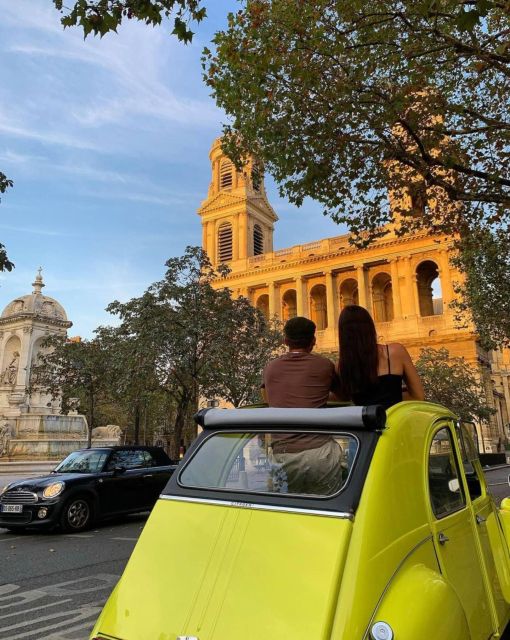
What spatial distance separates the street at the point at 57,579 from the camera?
439 centimetres

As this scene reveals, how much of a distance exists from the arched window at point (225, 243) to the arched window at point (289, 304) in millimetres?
7669

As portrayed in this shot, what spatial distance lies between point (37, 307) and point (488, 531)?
3059 centimetres

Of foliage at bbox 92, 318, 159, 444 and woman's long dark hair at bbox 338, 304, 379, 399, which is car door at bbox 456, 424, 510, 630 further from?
foliage at bbox 92, 318, 159, 444

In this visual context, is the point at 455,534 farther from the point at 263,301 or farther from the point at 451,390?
the point at 263,301

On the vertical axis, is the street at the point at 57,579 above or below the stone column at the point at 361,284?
below

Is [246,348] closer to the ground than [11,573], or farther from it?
farther from it

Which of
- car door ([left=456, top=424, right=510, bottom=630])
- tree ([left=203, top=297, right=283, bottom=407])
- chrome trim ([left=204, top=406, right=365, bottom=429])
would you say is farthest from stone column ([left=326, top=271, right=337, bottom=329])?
chrome trim ([left=204, top=406, right=365, bottom=429])

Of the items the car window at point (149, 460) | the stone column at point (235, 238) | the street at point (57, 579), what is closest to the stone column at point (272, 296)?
the stone column at point (235, 238)

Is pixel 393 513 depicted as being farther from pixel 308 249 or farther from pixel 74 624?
pixel 308 249

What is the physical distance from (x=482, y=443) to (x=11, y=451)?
30.2 meters

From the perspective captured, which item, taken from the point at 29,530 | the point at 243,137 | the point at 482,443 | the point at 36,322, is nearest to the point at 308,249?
the point at 482,443

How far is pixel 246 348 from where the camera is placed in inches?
744

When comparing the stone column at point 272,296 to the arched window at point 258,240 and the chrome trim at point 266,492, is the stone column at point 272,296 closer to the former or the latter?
the arched window at point 258,240

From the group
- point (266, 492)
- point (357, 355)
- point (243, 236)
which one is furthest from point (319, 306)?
point (266, 492)
